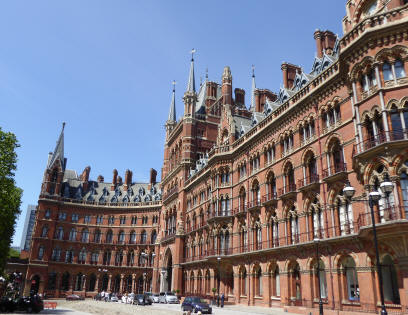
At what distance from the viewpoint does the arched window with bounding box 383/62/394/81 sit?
2427cm

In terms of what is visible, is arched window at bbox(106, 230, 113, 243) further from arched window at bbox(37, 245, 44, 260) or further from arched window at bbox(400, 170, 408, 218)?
arched window at bbox(400, 170, 408, 218)

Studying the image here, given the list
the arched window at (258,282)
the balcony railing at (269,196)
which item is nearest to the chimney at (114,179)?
the arched window at (258,282)

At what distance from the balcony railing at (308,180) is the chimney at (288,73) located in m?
14.1

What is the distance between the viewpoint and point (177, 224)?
62156 millimetres

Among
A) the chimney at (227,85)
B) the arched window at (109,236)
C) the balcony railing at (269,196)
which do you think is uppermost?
the chimney at (227,85)

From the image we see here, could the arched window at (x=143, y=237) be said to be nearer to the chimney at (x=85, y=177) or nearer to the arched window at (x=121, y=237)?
the arched window at (x=121, y=237)

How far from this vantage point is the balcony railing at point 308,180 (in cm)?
3032

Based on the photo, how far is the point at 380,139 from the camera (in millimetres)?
23625

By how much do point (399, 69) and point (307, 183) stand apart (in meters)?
11.6

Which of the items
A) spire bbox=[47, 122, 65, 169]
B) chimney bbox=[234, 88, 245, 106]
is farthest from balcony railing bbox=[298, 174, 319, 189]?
spire bbox=[47, 122, 65, 169]

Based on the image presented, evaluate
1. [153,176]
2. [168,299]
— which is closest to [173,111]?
[153,176]

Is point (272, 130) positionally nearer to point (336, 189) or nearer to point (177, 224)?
point (336, 189)

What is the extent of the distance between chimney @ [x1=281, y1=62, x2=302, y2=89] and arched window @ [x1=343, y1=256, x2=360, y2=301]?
868 inches

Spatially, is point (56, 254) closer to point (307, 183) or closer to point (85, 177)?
point (85, 177)
